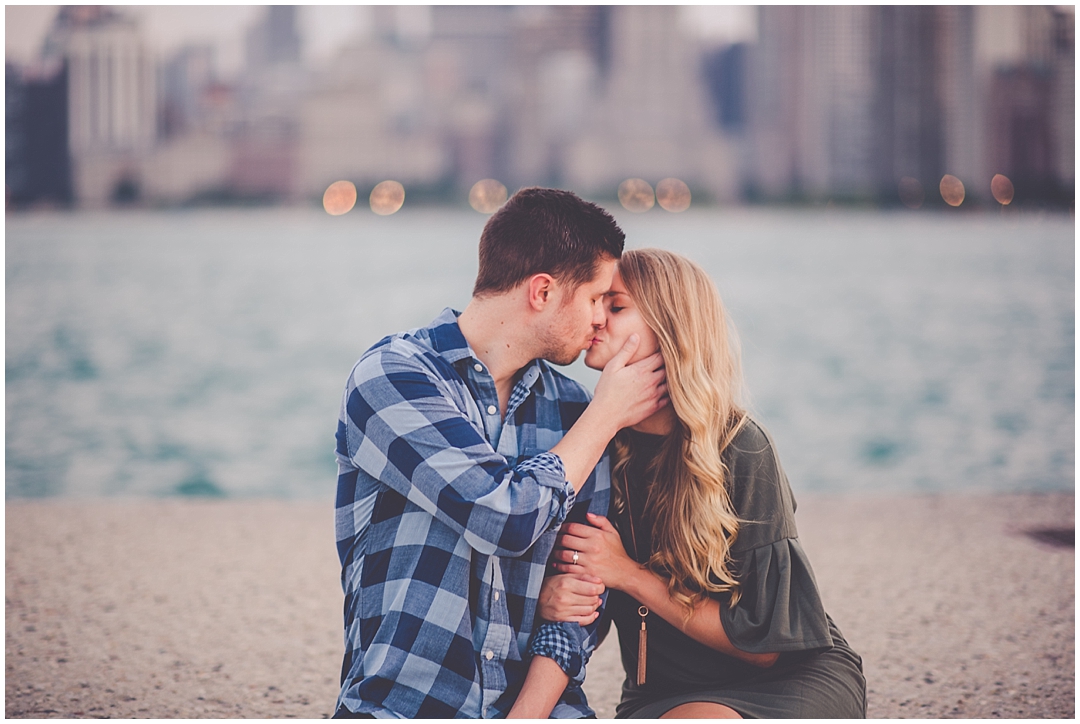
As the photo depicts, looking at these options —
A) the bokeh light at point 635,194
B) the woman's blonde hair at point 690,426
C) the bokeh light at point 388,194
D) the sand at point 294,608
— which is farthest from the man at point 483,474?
the bokeh light at point 388,194

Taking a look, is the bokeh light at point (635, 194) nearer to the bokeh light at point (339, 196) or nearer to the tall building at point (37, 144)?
the bokeh light at point (339, 196)

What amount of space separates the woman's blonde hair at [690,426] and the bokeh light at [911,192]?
374 feet

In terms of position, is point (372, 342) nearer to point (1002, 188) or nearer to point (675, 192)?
point (1002, 188)

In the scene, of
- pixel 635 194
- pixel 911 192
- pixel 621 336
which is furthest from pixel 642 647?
pixel 635 194

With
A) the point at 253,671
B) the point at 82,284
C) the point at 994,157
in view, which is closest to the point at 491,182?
the point at 994,157

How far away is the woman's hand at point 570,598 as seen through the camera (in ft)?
8.75

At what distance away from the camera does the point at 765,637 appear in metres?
2.72

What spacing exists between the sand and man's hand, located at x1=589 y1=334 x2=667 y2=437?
227cm

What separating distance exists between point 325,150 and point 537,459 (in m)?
126

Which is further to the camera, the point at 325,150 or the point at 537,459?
the point at 325,150

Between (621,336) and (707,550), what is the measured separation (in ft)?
2.10

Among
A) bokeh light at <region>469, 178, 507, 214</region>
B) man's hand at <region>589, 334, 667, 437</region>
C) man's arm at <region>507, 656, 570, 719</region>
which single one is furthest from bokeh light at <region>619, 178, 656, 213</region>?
man's arm at <region>507, 656, 570, 719</region>

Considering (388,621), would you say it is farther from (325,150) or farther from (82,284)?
(325,150)

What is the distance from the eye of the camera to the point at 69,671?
4781 millimetres
